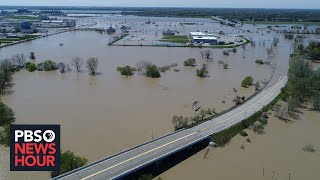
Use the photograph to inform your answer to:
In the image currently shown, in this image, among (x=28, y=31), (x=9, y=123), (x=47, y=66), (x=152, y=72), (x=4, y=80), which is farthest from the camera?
(x=28, y=31)

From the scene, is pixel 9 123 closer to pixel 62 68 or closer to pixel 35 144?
pixel 35 144

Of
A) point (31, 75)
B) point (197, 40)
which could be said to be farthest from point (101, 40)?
point (31, 75)

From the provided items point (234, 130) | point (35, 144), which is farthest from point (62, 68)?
point (35, 144)

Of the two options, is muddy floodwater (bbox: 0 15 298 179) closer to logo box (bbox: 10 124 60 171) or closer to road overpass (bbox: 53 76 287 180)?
road overpass (bbox: 53 76 287 180)

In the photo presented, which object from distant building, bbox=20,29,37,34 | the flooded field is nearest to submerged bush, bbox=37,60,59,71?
the flooded field

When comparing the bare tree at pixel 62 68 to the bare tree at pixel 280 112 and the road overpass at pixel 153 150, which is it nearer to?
the road overpass at pixel 153 150

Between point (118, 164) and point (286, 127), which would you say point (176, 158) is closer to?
point (118, 164)
